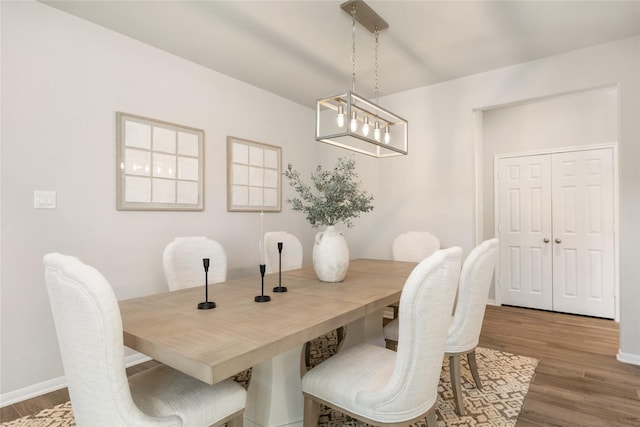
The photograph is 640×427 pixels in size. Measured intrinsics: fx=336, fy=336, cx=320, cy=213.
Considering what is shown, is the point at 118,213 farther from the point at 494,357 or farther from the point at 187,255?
the point at 494,357

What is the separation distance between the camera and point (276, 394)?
1.48m

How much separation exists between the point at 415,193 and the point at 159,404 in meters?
3.18

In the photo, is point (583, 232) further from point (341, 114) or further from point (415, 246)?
point (341, 114)

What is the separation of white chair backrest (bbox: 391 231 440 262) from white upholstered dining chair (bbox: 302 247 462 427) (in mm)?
1951

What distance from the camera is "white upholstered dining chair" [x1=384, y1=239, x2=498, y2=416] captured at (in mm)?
1805

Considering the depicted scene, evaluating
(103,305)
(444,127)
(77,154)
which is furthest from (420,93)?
(103,305)

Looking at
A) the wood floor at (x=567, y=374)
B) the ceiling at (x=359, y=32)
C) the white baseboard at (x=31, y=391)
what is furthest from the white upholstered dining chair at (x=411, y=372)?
the ceiling at (x=359, y=32)

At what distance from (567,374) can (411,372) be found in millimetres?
1962

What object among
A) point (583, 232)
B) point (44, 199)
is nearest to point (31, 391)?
point (44, 199)

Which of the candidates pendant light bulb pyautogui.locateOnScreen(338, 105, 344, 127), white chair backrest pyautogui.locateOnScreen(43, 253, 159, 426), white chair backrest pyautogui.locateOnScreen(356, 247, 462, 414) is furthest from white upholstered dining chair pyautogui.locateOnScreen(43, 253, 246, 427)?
pendant light bulb pyautogui.locateOnScreen(338, 105, 344, 127)

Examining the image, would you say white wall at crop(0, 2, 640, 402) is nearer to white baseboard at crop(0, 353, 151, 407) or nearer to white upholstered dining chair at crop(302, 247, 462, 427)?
white baseboard at crop(0, 353, 151, 407)

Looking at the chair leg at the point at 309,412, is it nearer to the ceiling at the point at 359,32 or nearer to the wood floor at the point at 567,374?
the wood floor at the point at 567,374

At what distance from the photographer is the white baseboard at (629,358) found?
8.38 ft

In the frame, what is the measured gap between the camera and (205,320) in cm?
129
